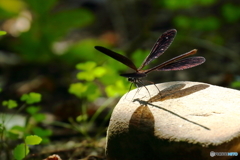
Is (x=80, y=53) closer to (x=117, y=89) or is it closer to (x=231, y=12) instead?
(x=117, y=89)

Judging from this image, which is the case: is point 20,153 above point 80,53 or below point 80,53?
below

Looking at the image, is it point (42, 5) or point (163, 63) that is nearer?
point (163, 63)

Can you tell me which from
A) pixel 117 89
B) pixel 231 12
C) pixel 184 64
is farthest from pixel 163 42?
pixel 231 12

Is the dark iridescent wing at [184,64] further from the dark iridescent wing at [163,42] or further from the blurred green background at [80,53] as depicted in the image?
the blurred green background at [80,53]

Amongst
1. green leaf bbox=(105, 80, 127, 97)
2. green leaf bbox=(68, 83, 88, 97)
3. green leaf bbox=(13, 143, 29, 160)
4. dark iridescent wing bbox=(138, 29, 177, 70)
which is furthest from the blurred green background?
green leaf bbox=(13, 143, 29, 160)

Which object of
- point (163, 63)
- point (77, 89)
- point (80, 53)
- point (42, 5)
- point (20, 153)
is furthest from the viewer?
point (80, 53)

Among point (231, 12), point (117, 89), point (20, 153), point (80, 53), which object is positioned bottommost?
point (20, 153)

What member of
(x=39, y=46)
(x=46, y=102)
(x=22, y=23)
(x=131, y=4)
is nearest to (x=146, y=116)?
(x=46, y=102)

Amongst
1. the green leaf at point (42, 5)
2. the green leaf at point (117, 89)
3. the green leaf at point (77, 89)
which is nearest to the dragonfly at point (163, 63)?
the green leaf at point (117, 89)

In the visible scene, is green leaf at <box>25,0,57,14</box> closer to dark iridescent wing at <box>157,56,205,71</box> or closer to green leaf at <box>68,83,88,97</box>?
green leaf at <box>68,83,88,97</box>

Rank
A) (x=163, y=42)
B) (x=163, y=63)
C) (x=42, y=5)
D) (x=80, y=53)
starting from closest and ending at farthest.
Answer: (x=163, y=63) → (x=163, y=42) → (x=42, y=5) → (x=80, y=53)

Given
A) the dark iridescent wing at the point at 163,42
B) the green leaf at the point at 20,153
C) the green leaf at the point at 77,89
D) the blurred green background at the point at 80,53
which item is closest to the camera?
the green leaf at the point at 20,153
